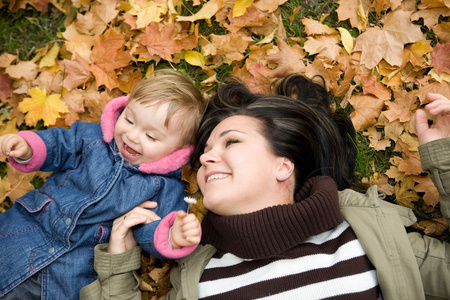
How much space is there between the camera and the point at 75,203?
8.97ft

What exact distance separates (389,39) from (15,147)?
2.88 metres

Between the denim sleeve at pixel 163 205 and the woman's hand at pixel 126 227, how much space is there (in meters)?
0.06

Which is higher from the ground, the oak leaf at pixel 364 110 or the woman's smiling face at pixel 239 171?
the oak leaf at pixel 364 110

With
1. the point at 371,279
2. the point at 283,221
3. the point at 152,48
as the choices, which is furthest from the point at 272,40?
the point at 371,279

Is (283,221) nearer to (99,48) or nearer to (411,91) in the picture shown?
(411,91)

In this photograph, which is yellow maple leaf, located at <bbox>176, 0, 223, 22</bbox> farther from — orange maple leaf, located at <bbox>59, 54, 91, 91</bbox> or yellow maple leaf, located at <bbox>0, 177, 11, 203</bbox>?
yellow maple leaf, located at <bbox>0, 177, 11, 203</bbox>

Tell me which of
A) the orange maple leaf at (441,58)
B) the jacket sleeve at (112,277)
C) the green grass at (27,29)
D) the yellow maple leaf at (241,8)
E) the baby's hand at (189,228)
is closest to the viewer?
the baby's hand at (189,228)

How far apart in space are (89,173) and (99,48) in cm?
116

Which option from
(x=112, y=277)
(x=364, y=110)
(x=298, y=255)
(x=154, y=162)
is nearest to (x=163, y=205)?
(x=154, y=162)

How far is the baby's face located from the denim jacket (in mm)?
76

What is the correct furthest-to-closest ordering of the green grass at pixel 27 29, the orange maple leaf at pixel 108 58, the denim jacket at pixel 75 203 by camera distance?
the green grass at pixel 27 29 < the orange maple leaf at pixel 108 58 < the denim jacket at pixel 75 203

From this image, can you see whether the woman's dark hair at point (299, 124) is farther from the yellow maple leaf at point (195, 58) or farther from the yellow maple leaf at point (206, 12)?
the yellow maple leaf at point (206, 12)

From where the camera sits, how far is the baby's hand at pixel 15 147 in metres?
2.64


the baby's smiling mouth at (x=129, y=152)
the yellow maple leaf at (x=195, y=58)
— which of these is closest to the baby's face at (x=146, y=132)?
the baby's smiling mouth at (x=129, y=152)
